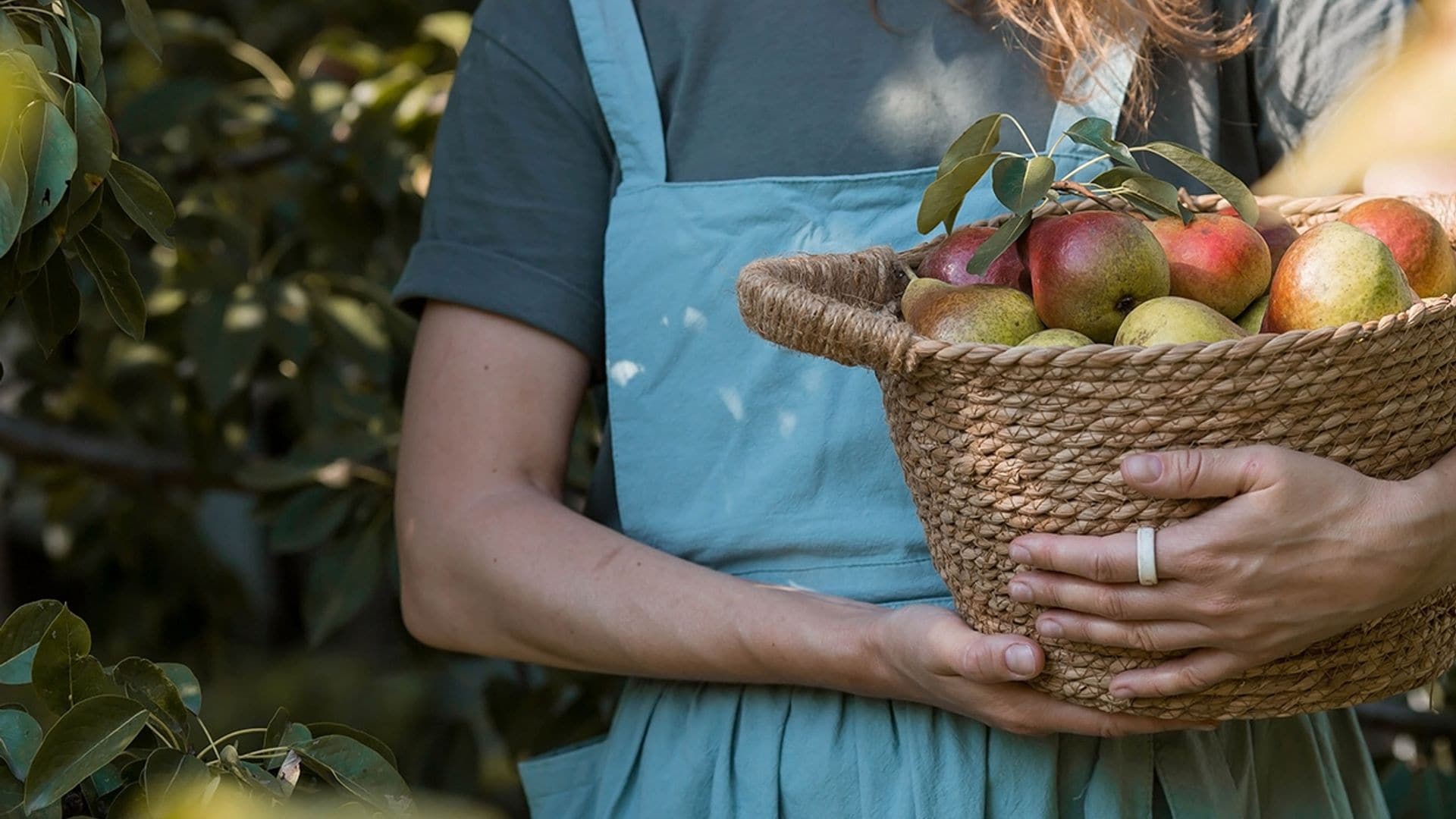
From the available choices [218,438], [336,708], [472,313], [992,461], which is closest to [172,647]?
[336,708]

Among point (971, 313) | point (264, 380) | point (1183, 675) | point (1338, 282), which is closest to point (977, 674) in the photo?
point (1183, 675)

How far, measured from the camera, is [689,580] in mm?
1124

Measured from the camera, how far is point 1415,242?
3.24 feet

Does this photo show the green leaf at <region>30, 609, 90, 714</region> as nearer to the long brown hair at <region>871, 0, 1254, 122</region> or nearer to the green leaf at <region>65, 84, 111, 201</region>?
the green leaf at <region>65, 84, 111, 201</region>

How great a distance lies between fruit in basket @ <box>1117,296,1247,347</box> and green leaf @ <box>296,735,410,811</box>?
0.50m

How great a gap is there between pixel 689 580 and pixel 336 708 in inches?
69.2

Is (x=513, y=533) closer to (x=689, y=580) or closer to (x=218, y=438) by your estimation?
(x=689, y=580)

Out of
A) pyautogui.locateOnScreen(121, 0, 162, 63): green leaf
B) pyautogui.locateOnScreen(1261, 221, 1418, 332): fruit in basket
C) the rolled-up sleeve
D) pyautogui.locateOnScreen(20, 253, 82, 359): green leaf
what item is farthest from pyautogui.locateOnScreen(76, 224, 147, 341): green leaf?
pyautogui.locateOnScreen(1261, 221, 1418, 332): fruit in basket

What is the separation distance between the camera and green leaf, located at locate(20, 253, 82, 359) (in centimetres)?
88

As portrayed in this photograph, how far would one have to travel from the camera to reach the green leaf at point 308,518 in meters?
1.87

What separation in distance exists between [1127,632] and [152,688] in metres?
0.58

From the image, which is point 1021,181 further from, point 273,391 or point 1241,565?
point 273,391

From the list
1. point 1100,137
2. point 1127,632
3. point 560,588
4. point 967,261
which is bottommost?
point 560,588

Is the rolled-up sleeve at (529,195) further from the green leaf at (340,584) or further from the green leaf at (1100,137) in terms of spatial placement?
the green leaf at (340,584)
